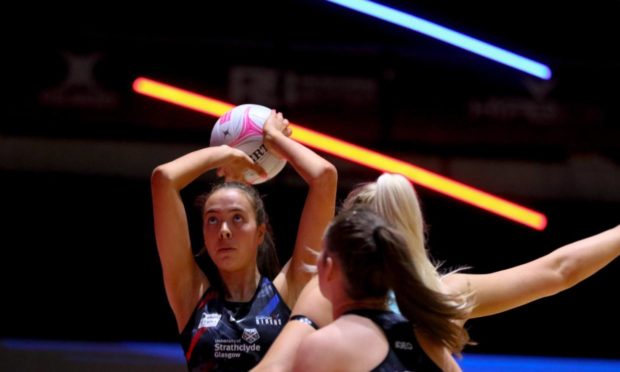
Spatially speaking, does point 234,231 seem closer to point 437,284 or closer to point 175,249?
point 175,249

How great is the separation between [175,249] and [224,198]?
207 mm

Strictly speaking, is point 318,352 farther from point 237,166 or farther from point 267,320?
point 237,166

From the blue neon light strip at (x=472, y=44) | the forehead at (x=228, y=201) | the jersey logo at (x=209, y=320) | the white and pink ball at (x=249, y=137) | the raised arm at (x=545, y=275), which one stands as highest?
the blue neon light strip at (x=472, y=44)

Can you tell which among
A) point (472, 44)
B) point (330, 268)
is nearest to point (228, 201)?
point (330, 268)

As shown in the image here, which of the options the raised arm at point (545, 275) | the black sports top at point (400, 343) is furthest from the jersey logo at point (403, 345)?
the raised arm at point (545, 275)

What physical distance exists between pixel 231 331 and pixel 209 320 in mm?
78

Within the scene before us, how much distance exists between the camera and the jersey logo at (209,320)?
2.77 m

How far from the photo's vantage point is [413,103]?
669 cm

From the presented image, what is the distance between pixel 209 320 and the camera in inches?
110

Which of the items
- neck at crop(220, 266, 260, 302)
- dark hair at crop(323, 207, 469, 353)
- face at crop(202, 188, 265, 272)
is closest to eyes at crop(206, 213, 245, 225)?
face at crop(202, 188, 265, 272)

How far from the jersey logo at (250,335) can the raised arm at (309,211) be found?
0.62 ft

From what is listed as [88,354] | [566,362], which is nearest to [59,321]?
[88,354]

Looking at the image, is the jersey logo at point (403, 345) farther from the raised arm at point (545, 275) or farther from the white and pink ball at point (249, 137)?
the white and pink ball at point (249, 137)

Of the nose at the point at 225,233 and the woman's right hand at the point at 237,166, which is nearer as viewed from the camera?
the nose at the point at 225,233
